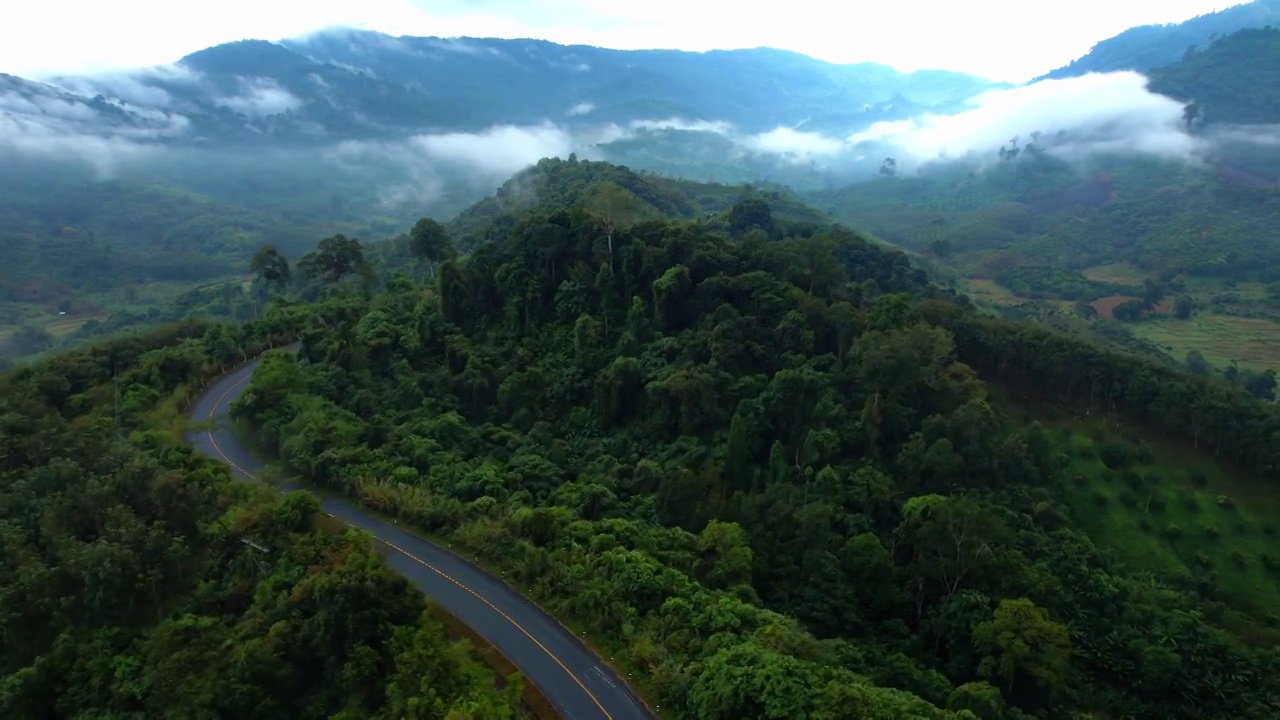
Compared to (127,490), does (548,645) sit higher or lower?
lower

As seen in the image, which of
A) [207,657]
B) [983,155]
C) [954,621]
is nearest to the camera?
[207,657]

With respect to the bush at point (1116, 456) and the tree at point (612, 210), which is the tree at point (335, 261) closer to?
the tree at point (612, 210)

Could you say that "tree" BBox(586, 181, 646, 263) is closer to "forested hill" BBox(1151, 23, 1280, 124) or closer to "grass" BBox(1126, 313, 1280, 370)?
"grass" BBox(1126, 313, 1280, 370)

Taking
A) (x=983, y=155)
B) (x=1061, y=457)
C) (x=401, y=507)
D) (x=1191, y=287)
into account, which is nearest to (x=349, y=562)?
(x=401, y=507)

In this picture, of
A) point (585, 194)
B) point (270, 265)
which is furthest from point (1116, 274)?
point (270, 265)

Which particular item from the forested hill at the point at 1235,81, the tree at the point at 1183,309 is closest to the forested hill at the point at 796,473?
the tree at the point at 1183,309

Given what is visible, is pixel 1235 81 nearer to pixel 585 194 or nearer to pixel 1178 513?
pixel 585 194

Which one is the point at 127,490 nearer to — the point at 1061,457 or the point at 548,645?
the point at 548,645
